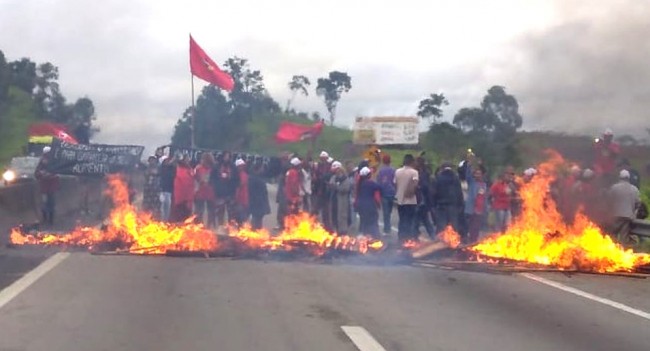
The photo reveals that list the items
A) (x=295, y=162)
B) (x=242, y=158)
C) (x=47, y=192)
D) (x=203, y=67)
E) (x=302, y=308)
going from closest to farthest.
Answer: (x=302, y=308) < (x=295, y=162) < (x=47, y=192) < (x=242, y=158) < (x=203, y=67)

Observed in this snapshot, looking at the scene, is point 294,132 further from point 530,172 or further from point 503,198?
point 530,172

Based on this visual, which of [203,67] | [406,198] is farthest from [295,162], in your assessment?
[203,67]

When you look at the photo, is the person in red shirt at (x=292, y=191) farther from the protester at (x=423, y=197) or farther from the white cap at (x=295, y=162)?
the protester at (x=423, y=197)

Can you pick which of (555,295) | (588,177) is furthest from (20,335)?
(588,177)

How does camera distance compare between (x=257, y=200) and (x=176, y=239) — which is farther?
(x=257, y=200)

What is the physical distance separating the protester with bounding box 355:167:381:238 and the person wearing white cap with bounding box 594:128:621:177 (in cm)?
451

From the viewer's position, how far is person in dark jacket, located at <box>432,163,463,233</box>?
20.7 metres

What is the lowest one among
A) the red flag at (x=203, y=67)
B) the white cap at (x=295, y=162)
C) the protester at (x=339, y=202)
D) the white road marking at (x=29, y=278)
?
the white road marking at (x=29, y=278)

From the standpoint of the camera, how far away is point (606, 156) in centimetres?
1814

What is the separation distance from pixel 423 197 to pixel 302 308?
9777 mm

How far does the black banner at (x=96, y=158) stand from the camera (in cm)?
2686

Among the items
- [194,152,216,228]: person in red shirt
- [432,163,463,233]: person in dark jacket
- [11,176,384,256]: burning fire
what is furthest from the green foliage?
[11,176,384,256]: burning fire

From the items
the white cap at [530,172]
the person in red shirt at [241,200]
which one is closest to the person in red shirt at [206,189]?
the person in red shirt at [241,200]

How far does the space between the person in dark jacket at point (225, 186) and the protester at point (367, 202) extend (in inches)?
109
